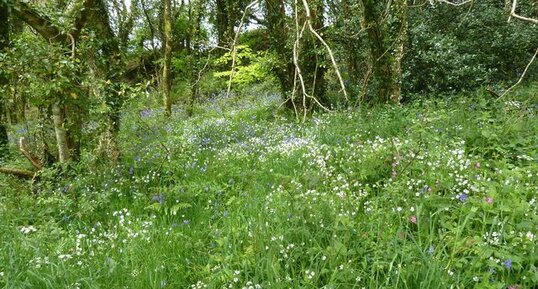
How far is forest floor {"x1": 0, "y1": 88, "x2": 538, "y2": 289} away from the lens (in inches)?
106

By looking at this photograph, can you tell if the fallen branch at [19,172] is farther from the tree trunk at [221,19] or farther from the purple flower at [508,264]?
the tree trunk at [221,19]

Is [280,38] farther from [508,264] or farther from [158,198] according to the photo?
[508,264]

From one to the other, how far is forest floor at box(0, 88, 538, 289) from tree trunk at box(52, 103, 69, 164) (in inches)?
16.6

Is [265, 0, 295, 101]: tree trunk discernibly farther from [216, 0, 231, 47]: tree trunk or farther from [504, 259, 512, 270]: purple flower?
[504, 259, 512, 270]: purple flower

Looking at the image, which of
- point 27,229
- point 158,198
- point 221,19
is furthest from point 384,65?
point 221,19

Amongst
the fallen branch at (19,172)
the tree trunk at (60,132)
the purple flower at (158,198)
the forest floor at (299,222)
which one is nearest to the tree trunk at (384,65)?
the forest floor at (299,222)

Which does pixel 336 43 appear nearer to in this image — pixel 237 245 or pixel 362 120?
pixel 362 120

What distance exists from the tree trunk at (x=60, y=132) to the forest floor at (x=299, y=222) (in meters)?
0.42

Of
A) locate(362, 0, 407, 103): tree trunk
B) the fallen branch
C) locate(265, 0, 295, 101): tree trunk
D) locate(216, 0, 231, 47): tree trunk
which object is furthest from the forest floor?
locate(216, 0, 231, 47): tree trunk

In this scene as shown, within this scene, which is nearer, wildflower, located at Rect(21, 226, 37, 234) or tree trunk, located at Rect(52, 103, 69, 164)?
wildflower, located at Rect(21, 226, 37, 234)

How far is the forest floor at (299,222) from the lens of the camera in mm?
2686

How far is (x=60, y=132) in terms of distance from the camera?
584 cm

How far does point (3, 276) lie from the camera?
271 cm

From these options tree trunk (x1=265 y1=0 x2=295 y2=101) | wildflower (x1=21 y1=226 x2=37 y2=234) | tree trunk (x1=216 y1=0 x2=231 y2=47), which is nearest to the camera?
wildflower (x1=21 y1=226 x2=37 y2=234)
